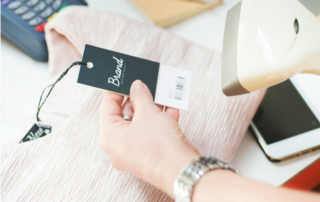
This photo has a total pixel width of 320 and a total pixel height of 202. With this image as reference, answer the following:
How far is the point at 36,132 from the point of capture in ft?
1.33

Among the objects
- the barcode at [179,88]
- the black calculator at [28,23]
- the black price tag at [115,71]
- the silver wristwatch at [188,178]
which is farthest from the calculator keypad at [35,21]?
the silver wristwatch at [188,178]

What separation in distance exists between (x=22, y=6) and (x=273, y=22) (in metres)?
0.50

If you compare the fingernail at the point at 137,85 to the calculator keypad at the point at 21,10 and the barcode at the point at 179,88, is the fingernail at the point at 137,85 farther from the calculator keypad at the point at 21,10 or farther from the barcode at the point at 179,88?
the calculator keypad at the point at 21,10

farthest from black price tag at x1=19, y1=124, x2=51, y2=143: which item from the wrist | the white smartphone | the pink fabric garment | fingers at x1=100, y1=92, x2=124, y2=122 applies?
the white smartphone

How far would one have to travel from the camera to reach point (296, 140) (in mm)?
488

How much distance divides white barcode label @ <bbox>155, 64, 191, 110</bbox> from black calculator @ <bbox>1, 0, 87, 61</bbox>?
30cm

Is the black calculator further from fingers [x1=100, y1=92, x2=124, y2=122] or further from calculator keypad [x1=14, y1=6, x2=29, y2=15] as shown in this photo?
fingers [x1=100, y1=92, x2=124, y2=122]

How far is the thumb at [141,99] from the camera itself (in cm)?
34

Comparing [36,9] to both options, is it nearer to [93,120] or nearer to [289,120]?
[93,120]

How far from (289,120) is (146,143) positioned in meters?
0.35

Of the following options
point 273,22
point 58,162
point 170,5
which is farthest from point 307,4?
point 58,162

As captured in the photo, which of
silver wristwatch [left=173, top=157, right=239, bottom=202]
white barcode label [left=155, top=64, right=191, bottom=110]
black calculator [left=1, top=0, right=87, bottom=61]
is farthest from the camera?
black calculator [left=1, top=0, right=87, bottom=61]

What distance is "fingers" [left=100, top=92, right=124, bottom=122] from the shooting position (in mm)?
353

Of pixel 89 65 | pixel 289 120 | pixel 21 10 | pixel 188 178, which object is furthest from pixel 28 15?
pixel 289 120
